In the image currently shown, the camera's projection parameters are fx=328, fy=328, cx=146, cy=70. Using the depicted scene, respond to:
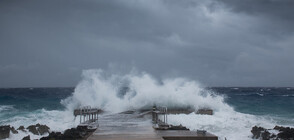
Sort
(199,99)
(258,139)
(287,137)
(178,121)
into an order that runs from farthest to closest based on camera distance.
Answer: (199,99) → (178,121) → (258,139) → (287,137)

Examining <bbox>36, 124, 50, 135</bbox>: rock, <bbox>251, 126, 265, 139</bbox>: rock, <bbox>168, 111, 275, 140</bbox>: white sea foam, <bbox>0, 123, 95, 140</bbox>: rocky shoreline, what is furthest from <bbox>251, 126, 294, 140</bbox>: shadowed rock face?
<bbox>36, 124, 50, 135</bbox>: rock

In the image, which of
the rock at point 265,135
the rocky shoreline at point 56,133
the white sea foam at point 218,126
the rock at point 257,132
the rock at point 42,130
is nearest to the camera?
the rocky shoreline at point 56,133

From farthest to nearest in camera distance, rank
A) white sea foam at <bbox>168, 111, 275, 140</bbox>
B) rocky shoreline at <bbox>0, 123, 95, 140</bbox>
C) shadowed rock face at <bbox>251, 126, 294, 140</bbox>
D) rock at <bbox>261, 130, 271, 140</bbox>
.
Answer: white sea foam at <bbox>168, 111, 275, 140</bbox> < rock at <bbox>261, 130, 271, 140</bbox> < shadowed rock face at <bbox>251, 126, 294, 140</bbox> < rocky shoreline at <bbox>0, 123, 95, 140</bbox>

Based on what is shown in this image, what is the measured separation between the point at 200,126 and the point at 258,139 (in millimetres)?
3319

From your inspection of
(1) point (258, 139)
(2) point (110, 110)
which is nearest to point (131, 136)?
(1) point (258, 139)

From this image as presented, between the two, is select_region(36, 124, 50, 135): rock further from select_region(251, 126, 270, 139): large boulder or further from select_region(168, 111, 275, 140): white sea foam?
select_region(251, 126, 270, 139): large boulder

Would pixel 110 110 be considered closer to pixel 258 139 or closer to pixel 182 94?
pixel 182 94

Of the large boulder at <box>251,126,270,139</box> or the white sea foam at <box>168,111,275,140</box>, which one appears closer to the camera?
the large boulder at <box>251,126,270,139</box>

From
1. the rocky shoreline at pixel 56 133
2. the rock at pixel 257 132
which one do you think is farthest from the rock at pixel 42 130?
the rock at pixel 257 132

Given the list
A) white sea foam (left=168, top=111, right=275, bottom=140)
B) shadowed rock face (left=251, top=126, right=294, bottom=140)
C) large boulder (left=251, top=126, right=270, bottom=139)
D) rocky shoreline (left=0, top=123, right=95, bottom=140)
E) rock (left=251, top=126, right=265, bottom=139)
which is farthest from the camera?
white sea foam (left=168, top=111, right=275, bottom=140)

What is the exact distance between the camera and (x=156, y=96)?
27156 millimetres

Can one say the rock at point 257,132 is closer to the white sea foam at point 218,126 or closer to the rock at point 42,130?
the white sea foam at point 218,126

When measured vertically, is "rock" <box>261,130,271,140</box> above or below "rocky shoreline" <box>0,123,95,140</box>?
below

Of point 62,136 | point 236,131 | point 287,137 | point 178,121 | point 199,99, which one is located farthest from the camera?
point 199,99
